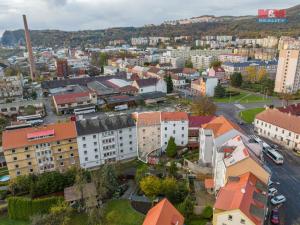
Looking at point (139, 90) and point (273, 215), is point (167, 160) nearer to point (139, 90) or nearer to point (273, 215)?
point (273, 215)

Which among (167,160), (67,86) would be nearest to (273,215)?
(167,160)

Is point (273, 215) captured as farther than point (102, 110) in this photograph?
No

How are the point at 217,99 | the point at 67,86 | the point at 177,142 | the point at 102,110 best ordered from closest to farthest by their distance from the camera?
the point at 177,142
the point at 102,110
the point at 217,99
the point at 67,86

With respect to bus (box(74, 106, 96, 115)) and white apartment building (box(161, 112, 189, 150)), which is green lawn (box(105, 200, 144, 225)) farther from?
bus (box(74, 106, 96, 115))

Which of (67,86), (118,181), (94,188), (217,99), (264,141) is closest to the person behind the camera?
(94,188)

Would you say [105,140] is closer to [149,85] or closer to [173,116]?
[173,116]

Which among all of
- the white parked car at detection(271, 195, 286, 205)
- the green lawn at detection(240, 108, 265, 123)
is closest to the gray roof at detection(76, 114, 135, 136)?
the white parked car at detection(271, 195, 286, 205)
